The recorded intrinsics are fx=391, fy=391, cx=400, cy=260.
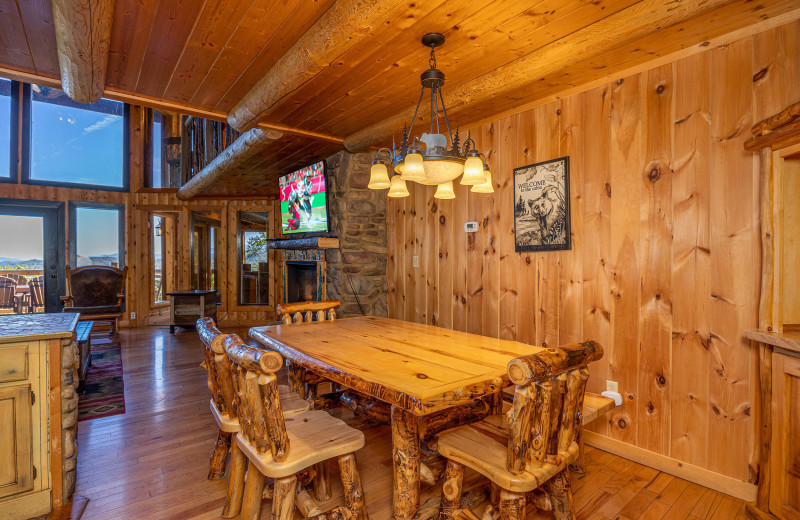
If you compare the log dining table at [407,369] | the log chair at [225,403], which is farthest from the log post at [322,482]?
the log dining table at [407,369]

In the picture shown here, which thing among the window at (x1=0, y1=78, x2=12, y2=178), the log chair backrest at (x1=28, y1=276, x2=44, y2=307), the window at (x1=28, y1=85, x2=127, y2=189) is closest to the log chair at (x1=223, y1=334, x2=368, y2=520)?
the log chair backrest at (x1=28, y1=276, x2=44, y2=307)

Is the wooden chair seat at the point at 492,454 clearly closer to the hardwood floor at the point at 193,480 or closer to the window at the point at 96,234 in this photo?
the hardwood floor at the point at 193,480

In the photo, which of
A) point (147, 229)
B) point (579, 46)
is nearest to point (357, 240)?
point (579, 46)

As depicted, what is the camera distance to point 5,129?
593 cm

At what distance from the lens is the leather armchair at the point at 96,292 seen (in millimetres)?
5355

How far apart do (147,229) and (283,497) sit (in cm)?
685

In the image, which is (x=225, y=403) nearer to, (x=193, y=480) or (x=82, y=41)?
(x=193, y=480)

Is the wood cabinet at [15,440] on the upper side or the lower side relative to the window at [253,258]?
lower

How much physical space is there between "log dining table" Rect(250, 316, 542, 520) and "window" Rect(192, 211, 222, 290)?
584cm

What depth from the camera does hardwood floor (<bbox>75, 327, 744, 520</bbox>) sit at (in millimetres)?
1798

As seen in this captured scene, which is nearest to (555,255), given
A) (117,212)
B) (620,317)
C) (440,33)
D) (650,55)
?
(620,317)

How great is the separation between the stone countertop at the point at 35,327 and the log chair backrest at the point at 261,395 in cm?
91

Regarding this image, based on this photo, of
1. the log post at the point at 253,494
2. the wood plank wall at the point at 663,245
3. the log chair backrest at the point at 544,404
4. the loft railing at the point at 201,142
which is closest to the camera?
the log chair backrest at the point at 544,404

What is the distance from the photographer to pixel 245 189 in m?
6.43
